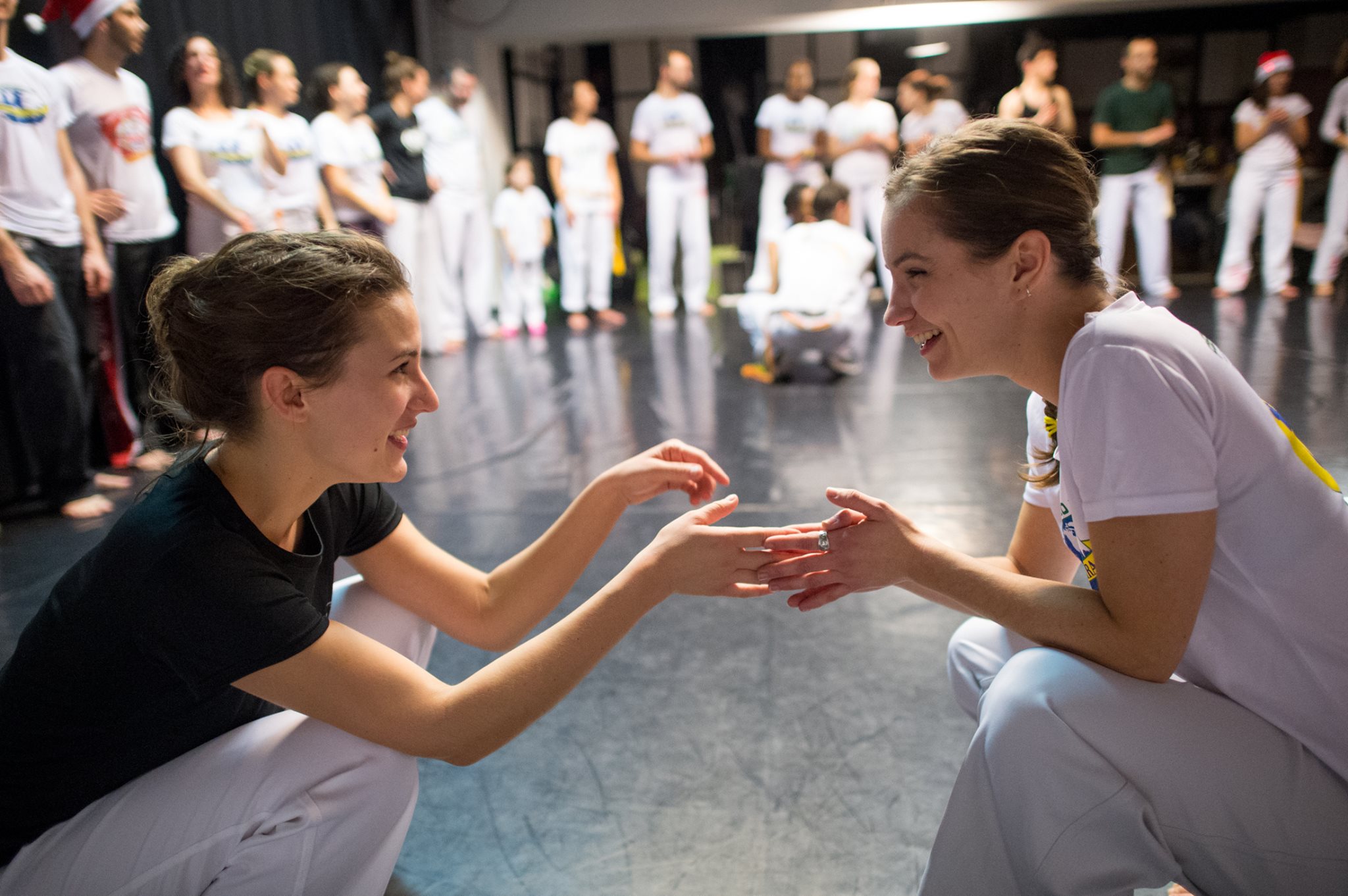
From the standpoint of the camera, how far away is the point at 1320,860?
1120mm

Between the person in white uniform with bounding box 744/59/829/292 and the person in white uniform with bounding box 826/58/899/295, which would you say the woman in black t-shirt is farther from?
the person in white uniform with bounding box 826/58/899/295

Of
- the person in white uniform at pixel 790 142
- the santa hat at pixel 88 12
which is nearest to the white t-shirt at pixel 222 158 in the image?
the santa hat at pixel 88 12

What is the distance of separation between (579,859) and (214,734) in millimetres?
591

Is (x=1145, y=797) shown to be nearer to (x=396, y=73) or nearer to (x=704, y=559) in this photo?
(x=704, y=559)

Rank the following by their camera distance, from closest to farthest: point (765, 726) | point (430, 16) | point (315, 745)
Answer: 1. point (315, 745)
2. point (765, 726)
3. point (430, 16)

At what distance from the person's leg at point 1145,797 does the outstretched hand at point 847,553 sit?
0.82ft

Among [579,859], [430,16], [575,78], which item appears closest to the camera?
[579,859]

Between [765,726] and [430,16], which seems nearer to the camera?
[765,726]

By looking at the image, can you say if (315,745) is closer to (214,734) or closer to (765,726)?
(214,734)

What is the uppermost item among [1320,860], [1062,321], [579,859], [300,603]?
[1062,321]

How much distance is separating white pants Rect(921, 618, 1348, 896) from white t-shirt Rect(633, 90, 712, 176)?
24.0 ft

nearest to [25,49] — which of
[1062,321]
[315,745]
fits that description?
[315,745]

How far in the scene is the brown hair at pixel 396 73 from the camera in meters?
6.68

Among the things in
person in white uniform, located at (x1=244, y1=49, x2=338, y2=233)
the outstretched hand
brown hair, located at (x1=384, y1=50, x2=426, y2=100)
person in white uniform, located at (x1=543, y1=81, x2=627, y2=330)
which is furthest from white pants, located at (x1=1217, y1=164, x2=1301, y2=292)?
the outstretched hand
